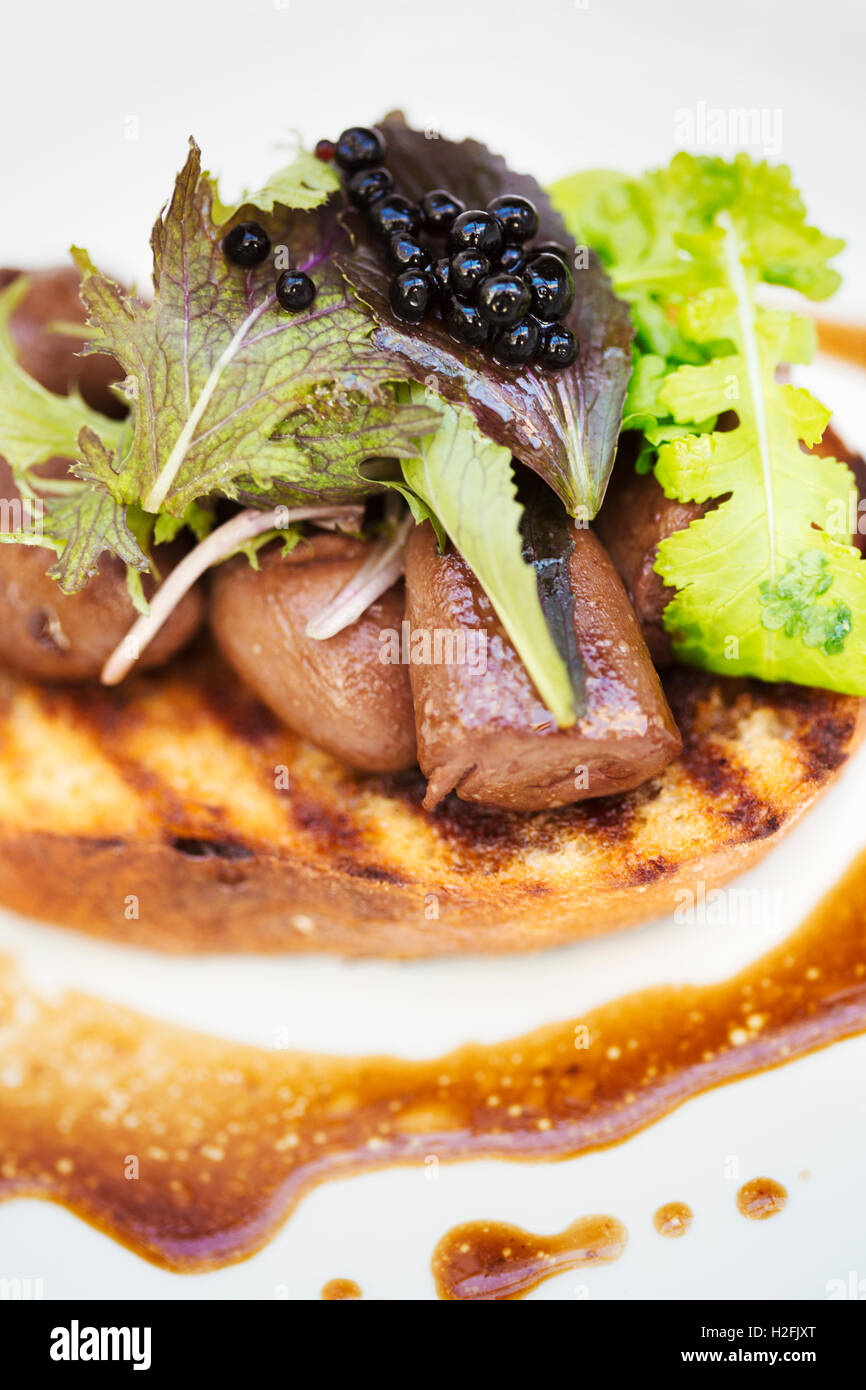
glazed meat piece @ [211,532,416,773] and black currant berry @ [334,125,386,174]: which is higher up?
black currant berry @ [334,125,386,174]

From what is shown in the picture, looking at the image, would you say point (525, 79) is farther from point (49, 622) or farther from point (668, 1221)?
point (668, 1221)

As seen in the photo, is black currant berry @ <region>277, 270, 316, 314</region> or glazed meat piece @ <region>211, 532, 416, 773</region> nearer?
black currant berry @ <region>277, 270, 316, 314</region>

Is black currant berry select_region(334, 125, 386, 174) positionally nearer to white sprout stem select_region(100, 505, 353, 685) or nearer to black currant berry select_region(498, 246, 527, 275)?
black currant berry select_region(498, 246, 527, 275)

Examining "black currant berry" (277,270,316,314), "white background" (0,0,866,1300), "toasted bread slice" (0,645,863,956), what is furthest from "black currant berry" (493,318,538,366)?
"white background" (0,0,866,1300)

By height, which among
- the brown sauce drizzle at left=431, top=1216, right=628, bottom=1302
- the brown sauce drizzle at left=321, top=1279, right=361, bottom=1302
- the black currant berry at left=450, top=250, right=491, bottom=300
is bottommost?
the brown sauce drizzle at left=321, top=1279, right=361, bottom=1302

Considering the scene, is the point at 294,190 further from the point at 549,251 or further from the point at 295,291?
the point at 549,251

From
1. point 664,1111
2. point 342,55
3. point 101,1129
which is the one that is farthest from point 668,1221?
point 342,55
